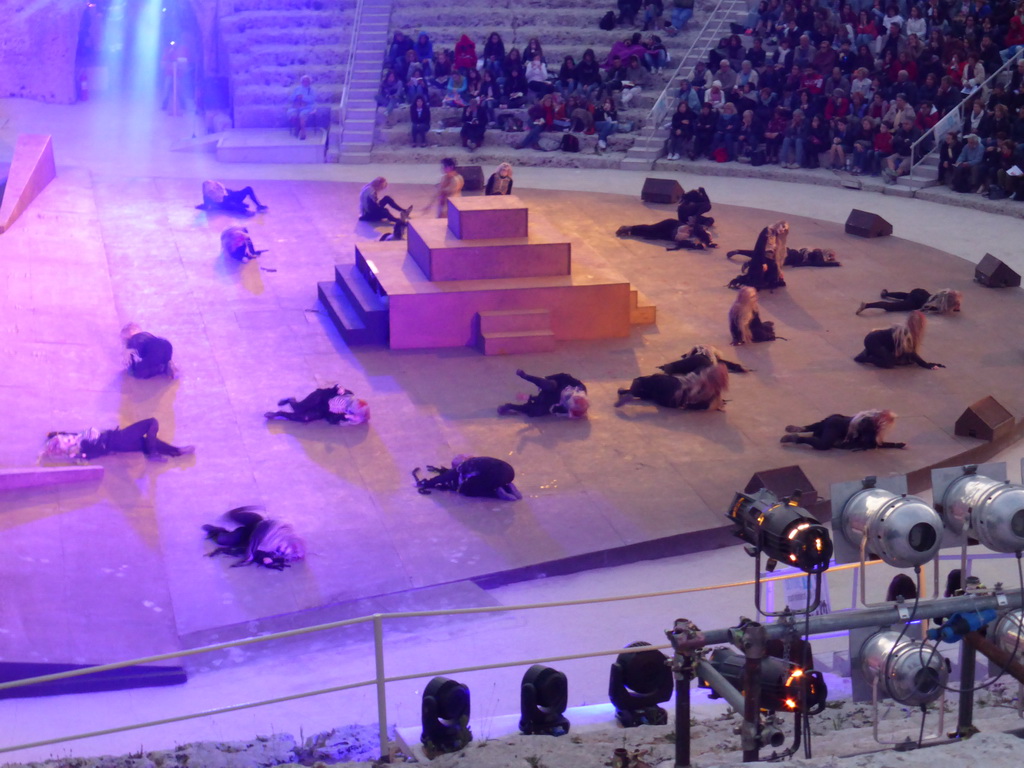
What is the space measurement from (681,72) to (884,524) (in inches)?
677

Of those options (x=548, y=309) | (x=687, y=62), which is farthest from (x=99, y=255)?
(x=687, y=62)

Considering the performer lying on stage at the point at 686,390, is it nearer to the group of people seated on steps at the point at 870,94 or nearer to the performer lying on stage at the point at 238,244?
the performer lying on stage at the point at 238,244

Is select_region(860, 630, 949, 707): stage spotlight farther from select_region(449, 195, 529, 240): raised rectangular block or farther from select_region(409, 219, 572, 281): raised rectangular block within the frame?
select_region(449, 195, 529, 240): raised rectangular block

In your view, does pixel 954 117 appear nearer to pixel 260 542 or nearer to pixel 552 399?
pixel 552 399

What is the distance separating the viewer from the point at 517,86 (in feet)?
67.3

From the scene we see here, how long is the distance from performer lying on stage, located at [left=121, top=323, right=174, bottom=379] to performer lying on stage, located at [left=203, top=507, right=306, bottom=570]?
2.88 m

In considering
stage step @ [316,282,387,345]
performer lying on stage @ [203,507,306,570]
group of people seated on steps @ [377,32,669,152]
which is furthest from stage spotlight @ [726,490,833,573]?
group of people seated on steps @ [377,32,669,152]

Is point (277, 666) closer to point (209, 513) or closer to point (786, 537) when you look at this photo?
point (209, 513)

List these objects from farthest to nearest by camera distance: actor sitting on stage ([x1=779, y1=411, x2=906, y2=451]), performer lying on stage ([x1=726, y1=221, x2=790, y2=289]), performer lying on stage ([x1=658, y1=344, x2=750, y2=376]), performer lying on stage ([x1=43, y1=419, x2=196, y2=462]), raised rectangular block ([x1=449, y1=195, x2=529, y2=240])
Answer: performer lying on stage ([x1=726, y1=221, x2=790, y2=289]), raised rectangular block ([x1=449, y1=195, x2=529, y2=240]), performer lying on stage ([x1=658, y1=344, x2=750, y2=376]), actor sitting on stage ([x1=779, y1=411, x2=906, y2=451]), performer lying on stage ([x1=43, y1=419, x2=196, y2=462])

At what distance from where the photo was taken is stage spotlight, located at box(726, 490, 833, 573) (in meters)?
4.28

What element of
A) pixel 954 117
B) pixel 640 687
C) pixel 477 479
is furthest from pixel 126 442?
pixel 954 117

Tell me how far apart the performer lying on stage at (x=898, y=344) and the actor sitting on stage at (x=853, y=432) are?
1.61m

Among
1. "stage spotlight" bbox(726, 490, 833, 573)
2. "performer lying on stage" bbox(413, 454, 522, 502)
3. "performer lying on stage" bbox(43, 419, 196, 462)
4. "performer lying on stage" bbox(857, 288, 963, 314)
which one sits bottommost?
"performer lying on stage" bbox(43, 419, 196, 462)

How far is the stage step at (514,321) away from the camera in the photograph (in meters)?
11.6
